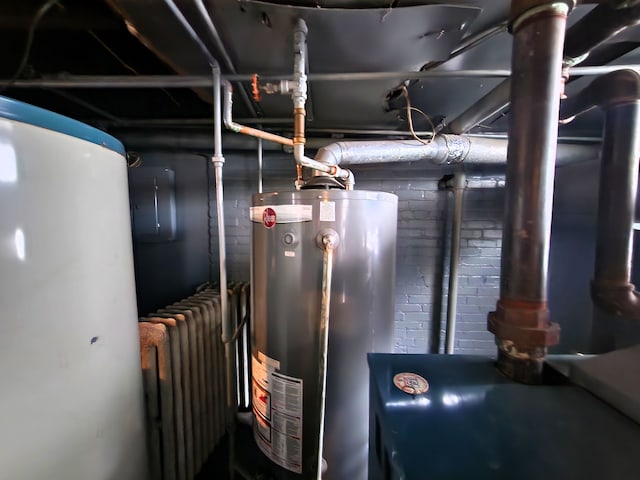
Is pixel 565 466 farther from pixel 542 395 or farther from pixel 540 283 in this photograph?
pixel 540 283

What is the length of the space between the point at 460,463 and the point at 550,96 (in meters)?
0.77

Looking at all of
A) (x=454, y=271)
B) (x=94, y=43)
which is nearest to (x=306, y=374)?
(x=454, y=271)

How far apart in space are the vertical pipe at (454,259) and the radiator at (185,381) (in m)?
1.46

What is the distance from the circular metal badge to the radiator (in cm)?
99

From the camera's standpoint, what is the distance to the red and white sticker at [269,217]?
0.93m

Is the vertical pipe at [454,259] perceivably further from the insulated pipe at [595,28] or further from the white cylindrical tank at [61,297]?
the white cylindrical tank at [61,297]

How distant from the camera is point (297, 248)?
913 millimetres

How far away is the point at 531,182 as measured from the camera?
61 cm

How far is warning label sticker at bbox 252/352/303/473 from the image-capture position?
3.12ft

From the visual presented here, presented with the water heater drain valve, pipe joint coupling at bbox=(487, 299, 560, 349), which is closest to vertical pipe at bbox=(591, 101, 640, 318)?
→ pipe joint coupling at bbox=(487, 299, 560, 349)

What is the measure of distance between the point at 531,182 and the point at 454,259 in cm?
140

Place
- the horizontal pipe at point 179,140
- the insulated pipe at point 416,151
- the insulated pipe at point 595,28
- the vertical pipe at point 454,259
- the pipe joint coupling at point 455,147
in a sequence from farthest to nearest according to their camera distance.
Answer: the vertical pipe at point 454,259
the horizontal pipe at point 179,140
the pipe joint coupling at point 455,147
the insulated pipe at point 416,151
the insulated pipe at point 595,28

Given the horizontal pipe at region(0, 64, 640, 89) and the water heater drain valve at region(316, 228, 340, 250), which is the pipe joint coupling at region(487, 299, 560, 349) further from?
the horizontal pipe at region(0, 64, 640, 89)

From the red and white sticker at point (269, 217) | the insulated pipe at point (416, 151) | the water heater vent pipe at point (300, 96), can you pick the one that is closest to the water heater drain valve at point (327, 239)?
the red and white sticker at point (269, 217)
